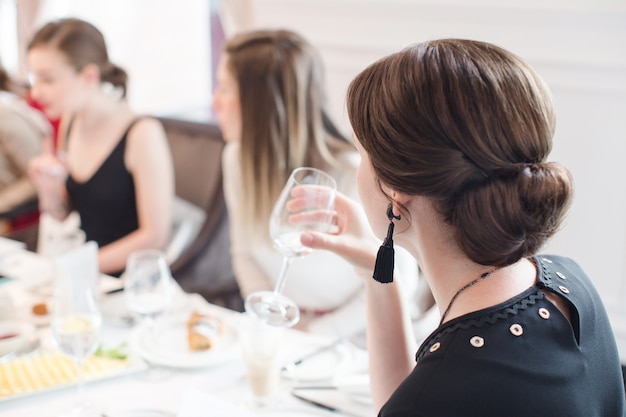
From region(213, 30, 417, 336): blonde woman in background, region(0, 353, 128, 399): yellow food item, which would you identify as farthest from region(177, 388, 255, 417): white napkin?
region(213, 30, 417, 336): blonde woman in background

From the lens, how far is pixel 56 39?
2662 mm

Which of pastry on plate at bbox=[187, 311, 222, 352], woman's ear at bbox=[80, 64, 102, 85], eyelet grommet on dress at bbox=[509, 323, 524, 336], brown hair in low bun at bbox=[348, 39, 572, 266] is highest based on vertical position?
brown hair in low bun at bbox=[348, 39, 572, 266]

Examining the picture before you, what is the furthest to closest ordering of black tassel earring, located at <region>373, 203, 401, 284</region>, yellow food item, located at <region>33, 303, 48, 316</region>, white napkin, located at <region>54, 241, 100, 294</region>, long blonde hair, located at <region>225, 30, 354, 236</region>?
long blonde hair, located at <region>225, 30, 354, 236</region> < yellow food item, located at <region>33, 303, 48, 316</region> < white napkin, located at <region>54, 241, 100, 294</region> < black tassel earring, located at <region>373, 203, 401, 284</region>

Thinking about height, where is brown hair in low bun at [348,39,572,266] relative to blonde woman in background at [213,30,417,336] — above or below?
above

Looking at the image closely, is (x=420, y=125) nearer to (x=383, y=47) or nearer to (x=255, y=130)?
(x=255, y=130)

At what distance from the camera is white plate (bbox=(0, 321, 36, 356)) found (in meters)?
1.66

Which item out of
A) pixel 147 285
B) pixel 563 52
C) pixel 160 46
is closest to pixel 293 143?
pixel 147 285

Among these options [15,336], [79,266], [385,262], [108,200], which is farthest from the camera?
[108,200]

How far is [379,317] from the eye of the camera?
1502 millimetres

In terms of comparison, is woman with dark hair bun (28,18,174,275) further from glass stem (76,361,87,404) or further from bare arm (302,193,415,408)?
bare arm (302,193,415,408)

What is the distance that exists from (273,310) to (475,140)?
0.64m

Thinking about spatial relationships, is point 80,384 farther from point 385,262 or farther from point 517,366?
point 517,366

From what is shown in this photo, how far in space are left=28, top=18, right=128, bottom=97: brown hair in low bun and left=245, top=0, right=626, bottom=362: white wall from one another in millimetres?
1281

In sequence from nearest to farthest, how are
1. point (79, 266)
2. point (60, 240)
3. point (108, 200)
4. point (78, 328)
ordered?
point (78, 328)
point (79, 266)
point (60, 240)
point (108, 200)
